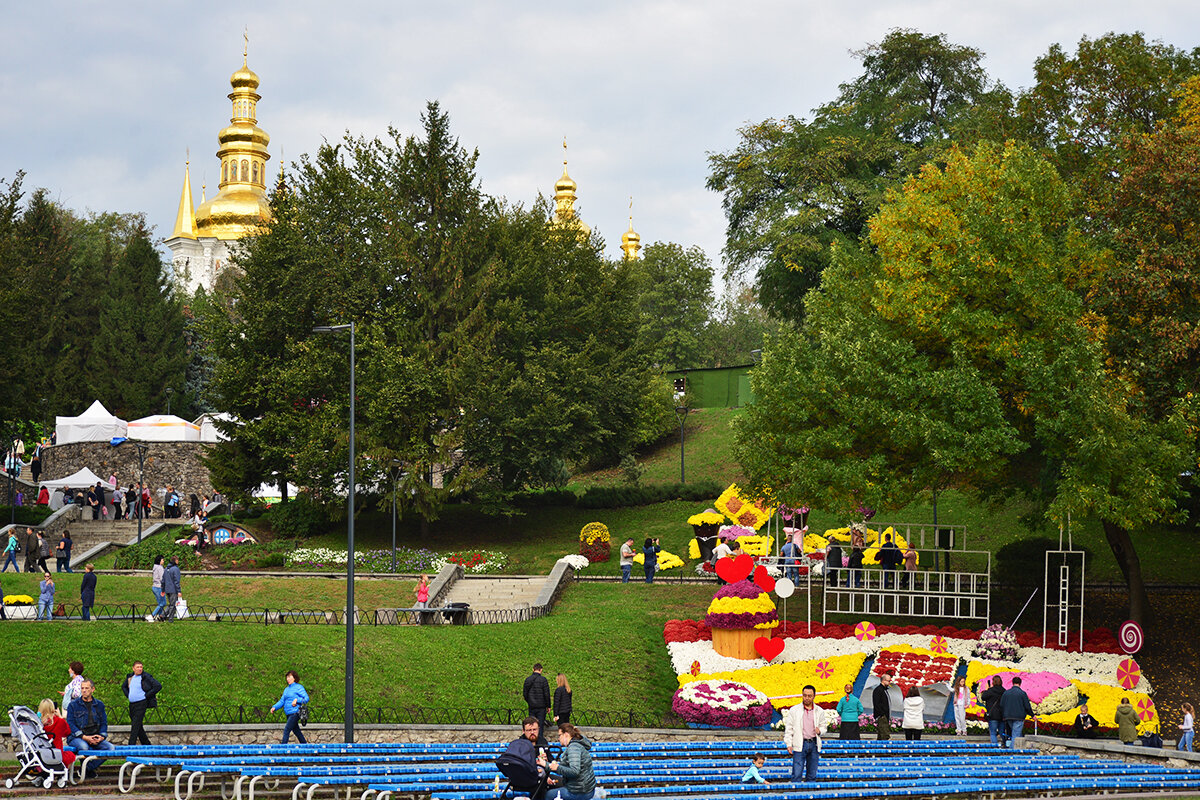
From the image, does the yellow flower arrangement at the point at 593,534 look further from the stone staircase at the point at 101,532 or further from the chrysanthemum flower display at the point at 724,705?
the stone staircase at the point at 101,532

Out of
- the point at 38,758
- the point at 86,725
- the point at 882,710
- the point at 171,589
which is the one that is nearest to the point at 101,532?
the point at 171,589

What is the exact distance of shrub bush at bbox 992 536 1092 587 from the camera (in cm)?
2956

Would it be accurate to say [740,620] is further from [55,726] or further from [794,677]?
[55,726]

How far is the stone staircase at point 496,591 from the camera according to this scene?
3275 cm

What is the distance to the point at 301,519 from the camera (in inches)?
1657

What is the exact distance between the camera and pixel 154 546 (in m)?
37.8

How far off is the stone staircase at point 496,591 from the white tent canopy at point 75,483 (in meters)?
18.3

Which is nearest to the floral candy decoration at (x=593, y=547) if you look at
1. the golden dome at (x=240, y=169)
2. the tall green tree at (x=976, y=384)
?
the tall green tree at (x=976, y=384)

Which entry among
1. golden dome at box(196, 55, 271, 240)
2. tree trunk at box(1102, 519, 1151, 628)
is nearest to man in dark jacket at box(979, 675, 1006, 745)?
tree trunk at box(1102, 519, 1151, 628)

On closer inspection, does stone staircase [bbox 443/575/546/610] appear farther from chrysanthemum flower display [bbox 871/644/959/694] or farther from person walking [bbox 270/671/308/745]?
person walking [bbox 270/671/308/745]

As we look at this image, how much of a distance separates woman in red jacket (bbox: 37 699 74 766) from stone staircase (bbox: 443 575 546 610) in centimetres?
1756

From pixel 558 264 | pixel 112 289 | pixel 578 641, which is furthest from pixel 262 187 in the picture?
pixel 578 641

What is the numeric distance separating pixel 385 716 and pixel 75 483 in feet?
95.4

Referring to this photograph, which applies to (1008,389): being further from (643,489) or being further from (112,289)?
(112,289)
